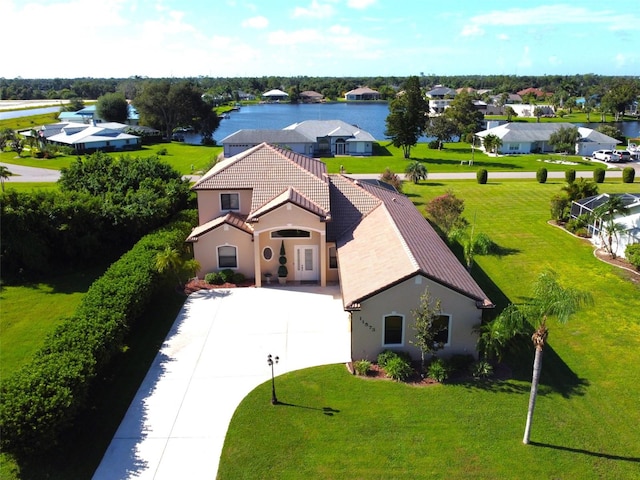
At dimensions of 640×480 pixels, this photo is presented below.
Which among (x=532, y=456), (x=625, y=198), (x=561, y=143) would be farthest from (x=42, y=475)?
(x=561, y=143)

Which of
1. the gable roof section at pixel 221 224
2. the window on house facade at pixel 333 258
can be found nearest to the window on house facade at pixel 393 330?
the window on house facade at pixel 333 258

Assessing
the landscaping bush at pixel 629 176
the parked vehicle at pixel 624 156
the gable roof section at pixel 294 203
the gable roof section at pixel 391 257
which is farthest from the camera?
the parked vehicle at pixel 624 156

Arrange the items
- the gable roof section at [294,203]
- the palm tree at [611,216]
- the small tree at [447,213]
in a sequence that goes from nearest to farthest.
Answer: the gable roof section at [294,203] → the palm tree at [611,216] → the small tree at [447,213]

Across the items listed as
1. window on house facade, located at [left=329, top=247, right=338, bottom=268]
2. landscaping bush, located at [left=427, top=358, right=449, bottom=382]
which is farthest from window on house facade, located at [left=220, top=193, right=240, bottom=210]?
landscaping bush, located at [left=427, top=358, right=449, bottom=382]

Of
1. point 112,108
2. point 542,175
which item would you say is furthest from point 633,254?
point 112,108

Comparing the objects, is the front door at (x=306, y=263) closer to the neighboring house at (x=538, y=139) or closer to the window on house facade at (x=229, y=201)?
the window on house facade at (x=229, y=201)
